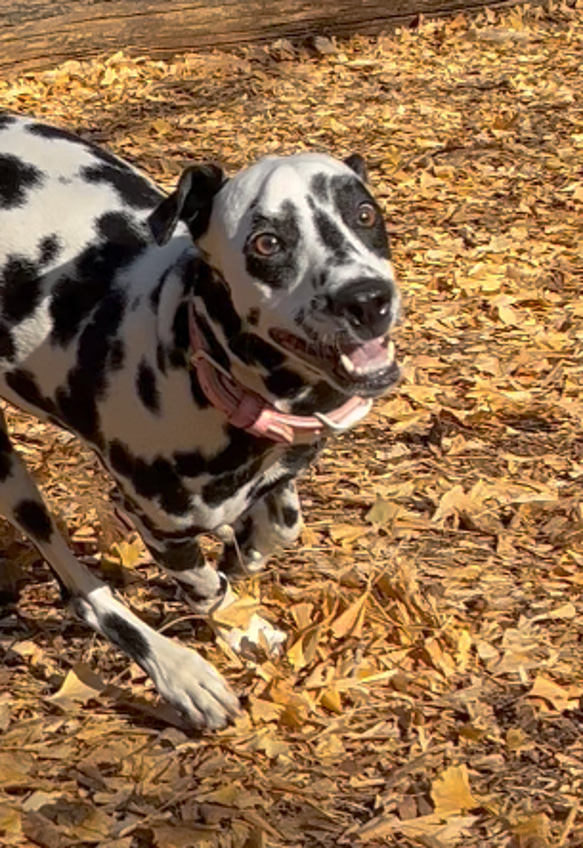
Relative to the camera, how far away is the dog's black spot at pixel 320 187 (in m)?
3.40

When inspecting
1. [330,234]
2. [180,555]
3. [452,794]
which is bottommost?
[452,794]

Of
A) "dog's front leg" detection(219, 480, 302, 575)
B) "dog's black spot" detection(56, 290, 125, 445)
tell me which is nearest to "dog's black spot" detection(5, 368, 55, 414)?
"dog's black spot" detection(56, 290, 125, 445)

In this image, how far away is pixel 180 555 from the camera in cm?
398

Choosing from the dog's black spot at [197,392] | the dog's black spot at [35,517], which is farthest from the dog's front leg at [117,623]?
the dog's black spot at [197,392]

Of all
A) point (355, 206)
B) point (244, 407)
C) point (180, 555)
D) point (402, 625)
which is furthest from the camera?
point (402, 625)

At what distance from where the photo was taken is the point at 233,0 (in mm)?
9648

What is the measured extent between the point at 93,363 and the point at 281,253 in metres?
0.74

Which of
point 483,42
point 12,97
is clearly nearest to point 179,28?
point 12,97

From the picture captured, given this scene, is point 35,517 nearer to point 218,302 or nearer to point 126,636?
point 126,636

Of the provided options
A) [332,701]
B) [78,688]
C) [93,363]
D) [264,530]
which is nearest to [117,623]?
[78,688]

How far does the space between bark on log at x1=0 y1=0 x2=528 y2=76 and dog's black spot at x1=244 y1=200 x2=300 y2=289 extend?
20.5ft

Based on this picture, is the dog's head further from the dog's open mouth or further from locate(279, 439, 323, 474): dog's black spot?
locate(279, 439, 323, 474): dog's black spot

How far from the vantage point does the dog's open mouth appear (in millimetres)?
3312

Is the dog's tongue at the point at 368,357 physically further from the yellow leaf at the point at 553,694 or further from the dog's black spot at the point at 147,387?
the yellow leaf at the point at 553,694
